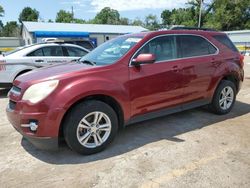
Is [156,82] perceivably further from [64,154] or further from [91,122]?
[64,154]

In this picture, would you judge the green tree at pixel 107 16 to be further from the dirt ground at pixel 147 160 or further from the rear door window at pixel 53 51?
the dirt ground at pixel 147 160

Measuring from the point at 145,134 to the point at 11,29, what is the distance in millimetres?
81686

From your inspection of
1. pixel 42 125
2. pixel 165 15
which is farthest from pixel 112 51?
pixel 165 15

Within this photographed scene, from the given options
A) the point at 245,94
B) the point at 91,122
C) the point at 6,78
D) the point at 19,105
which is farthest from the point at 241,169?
the point at 6,78

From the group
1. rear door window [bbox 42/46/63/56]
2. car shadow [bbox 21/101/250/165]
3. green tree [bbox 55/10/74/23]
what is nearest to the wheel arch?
car shadow [bbox 21/101/250/165]

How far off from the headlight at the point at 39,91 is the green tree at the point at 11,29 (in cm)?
7197

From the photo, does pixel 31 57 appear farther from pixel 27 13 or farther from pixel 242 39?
pixel 27 13

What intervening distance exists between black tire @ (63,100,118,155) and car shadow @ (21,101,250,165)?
4.7 inches

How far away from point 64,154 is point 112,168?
84 cm

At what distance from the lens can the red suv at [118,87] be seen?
3.58 m

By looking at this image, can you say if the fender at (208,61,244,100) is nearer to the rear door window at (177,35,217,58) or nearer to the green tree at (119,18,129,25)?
the rear door window at (177,35,217,58)

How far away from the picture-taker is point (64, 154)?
157 inches

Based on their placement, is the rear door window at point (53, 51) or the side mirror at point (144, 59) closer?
the side mirror at point (144, 59)

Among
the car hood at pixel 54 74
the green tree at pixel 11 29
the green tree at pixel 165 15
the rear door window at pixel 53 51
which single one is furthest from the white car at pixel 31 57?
the green tree at pixel 165 15
